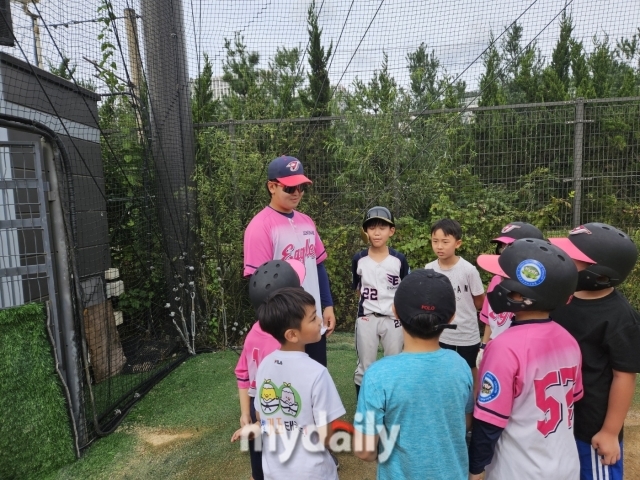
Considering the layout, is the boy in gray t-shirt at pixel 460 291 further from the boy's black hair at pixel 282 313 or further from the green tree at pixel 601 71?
the green tree at pixel 601 71

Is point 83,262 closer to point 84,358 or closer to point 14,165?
point 14,165

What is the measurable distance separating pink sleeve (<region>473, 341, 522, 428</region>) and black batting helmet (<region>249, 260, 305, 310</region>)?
760 mm

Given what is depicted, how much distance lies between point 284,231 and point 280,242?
0.06 meters

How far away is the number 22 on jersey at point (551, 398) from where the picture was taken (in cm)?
136

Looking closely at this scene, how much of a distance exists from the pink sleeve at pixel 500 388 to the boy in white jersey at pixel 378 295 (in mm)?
1271

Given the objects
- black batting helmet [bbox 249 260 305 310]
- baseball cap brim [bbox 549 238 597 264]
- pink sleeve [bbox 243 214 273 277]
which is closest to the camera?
baseball cap brim [bbox 549 238 597 264]

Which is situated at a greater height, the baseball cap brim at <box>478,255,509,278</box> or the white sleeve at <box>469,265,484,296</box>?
the baseball cap brim at <box>478,255,509,278</box>

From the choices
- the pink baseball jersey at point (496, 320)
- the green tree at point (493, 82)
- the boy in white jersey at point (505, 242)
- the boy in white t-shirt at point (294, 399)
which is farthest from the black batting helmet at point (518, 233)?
the green tree at point (493, 82)

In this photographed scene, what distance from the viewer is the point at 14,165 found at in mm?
3096

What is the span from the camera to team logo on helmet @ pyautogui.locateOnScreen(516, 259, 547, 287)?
1351 mm

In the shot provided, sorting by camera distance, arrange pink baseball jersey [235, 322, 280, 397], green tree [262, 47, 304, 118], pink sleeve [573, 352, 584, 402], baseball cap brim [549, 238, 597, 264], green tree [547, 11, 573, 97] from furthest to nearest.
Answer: green tree [547, 11, 573, 97] < green tree [262, 47, 304, 118] < pink baseball jersey [235, 322, 280, 397] < baseball cap brim [549, 238, 597, 264] < pink sleeve [573, 352, 584, 402]

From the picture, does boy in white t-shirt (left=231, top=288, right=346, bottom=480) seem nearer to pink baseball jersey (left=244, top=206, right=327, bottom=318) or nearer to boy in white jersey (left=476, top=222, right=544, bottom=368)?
pink baseball jersey (left=244, top=206, right=327, bottom=318)

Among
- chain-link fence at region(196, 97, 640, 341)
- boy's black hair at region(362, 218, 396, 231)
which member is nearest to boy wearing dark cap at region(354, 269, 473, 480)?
boy's black hair at region(362, 218, 396, 231)

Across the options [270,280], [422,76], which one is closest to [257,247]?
[270,280]
